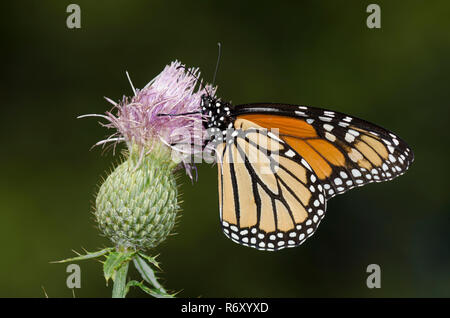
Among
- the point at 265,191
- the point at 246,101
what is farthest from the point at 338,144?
the point at 246,101

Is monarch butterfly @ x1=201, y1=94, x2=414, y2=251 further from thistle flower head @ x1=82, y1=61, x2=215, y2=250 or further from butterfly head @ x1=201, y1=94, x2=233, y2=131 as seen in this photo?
thistle flower head @ x1=82, y1=61, x2=215, y2=250

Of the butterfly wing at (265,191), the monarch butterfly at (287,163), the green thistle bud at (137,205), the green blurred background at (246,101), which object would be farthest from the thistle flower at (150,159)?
the green blurred background at (246,101)

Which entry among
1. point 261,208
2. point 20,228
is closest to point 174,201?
point 261,208

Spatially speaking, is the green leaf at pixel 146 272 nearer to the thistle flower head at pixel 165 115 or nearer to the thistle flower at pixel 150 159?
the thistle flower at pixel 150 159

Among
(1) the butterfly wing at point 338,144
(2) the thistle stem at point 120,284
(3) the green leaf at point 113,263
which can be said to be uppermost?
(1) the butterfly wing at point 338,144

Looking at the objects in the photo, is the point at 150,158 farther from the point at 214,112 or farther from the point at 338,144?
the point at 338,144

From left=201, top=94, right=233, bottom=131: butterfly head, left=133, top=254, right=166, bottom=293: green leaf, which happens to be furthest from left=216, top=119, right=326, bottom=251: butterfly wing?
left=133, top=254, right=166, bottom=293: green leaf

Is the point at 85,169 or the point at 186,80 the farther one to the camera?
the point at 85,169

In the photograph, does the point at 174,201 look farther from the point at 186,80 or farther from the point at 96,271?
the point at 96,271
